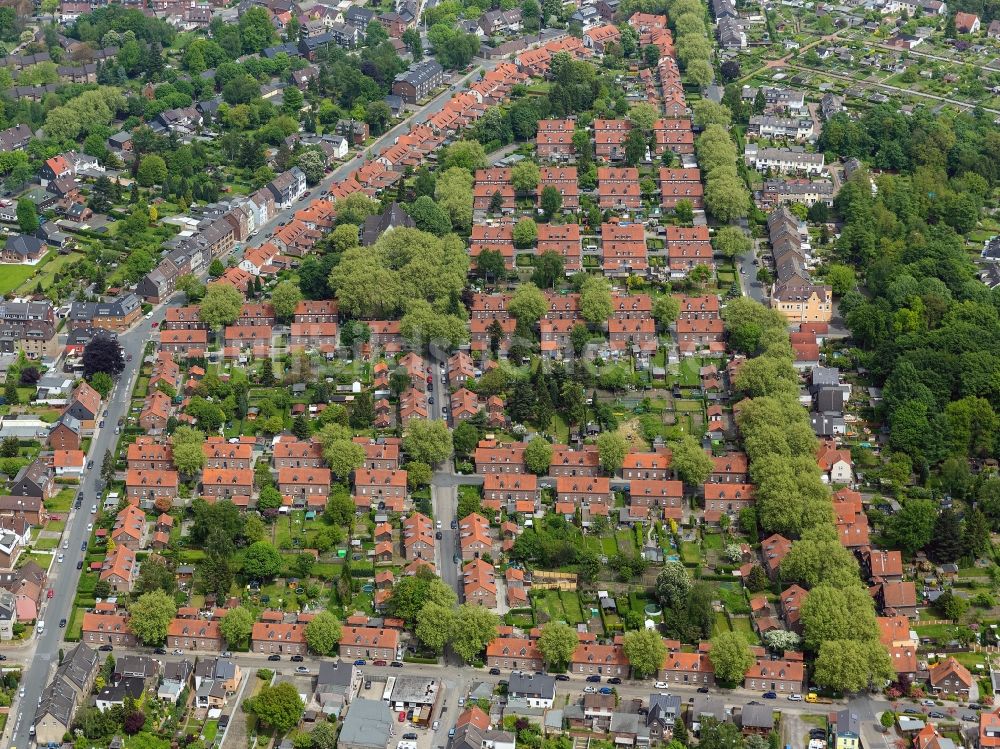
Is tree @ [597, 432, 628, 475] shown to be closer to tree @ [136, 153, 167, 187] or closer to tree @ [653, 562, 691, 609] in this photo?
tree @ [653, 562, 691, 609]

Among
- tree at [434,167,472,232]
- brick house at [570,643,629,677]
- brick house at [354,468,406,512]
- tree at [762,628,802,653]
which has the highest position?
tree at [762,628,802,653]

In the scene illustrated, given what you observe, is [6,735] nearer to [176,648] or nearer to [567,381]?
[176,648]

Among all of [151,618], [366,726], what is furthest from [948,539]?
[151,618]

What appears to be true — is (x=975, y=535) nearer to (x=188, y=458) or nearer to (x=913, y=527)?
(x=913, y=527)

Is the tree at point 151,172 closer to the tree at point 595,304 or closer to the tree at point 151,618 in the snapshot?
the tree at point 595,304

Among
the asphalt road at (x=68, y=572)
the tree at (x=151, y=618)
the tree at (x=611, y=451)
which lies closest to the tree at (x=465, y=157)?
the asphalt road at (x=68, y=572)

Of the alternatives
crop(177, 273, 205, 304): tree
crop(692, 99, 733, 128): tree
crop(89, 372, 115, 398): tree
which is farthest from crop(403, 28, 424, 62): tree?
crop(89, 372, 115, 398): tree
